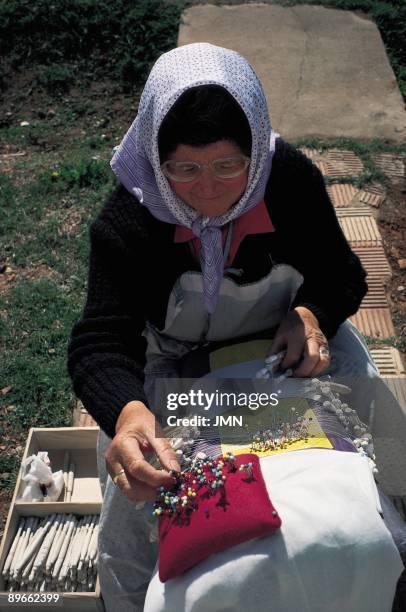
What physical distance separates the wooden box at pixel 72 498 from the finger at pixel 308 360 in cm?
99

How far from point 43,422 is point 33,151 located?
94.2 inches

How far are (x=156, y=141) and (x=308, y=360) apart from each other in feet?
2.60

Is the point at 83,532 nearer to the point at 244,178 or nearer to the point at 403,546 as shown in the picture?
the point at 403,546

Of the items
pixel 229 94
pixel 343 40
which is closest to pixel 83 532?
pixel 229 94

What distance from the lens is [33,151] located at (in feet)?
15.6

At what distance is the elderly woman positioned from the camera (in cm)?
174

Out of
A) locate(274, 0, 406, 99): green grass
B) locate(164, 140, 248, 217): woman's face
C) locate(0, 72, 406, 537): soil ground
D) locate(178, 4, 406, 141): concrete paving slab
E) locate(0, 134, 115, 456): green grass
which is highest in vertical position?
locate(164, 140, 248, 217): woman's face

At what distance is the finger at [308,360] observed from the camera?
2006mm

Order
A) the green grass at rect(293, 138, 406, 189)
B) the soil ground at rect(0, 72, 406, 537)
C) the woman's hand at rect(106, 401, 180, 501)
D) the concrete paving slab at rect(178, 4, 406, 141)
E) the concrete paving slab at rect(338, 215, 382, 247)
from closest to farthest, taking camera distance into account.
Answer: the woman's hand at rect(106, 401, 180, 501)
the concrete paving slab at rect(338, 215, 382, 247)
the soil ground at rect(0, 72, 406, 537)
the green grass at rect(293, 138, 406, 189)
the concrete paving slab at rect(178, 4, 406, 141)

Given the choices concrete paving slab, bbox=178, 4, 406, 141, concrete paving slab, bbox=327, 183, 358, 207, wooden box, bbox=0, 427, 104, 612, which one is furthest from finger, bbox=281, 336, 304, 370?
concrete paving slab, bbox=178, 4, 406, 141

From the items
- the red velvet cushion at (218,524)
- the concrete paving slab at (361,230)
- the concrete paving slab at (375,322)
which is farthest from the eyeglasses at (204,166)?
the concrete paving slab at (361,230)

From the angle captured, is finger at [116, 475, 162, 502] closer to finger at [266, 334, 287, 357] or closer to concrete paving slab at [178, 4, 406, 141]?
finger at [266, 334, 287, 357]

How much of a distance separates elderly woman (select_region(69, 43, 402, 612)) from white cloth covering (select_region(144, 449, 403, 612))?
32 centimetres

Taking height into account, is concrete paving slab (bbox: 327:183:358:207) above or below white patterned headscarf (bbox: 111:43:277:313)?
below
